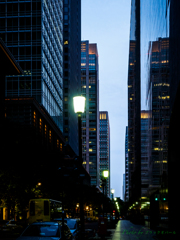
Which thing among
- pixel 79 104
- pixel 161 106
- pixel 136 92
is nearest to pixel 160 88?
pixel 161 106

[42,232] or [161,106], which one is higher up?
[161,106]

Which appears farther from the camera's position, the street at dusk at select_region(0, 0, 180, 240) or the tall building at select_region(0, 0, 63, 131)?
the tall building at select_region(0, 0, 63, 131)

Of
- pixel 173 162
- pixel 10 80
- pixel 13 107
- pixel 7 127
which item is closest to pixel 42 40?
pixel 10 80

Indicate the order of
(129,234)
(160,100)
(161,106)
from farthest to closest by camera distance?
(160,100)
(161,106)
(129,234)

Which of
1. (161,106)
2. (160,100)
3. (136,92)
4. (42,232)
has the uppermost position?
(136,92)

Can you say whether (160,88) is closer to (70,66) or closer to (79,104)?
(79,104)

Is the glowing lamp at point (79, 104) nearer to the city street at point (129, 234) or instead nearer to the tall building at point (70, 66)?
the city street at point (129, 234)

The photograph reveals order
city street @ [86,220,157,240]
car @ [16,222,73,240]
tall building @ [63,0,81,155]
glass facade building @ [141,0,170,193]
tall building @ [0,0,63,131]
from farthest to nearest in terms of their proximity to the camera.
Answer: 1. tall building @ [63,0,81,155]
2. tall building @ [0,0,63,131]
3. glass facade building @ [141,0,170,193]
4. city street @ [86,220,157,240]
5. car @ [16,222,73,240]

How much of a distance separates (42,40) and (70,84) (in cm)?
6037

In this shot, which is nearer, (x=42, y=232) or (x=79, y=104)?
(x=42, y=232)

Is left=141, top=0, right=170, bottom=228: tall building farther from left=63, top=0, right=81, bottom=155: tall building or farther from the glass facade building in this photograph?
left=63, top=0, right=81, bottom=155: tall building

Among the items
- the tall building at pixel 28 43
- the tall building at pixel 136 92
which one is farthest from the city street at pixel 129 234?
the tall building at pixel 136 92

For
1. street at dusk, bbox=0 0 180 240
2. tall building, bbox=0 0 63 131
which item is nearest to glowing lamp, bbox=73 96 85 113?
street at dusk, bbox=0 0 180 240

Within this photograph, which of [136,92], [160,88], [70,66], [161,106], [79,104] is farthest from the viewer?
[70,66]
